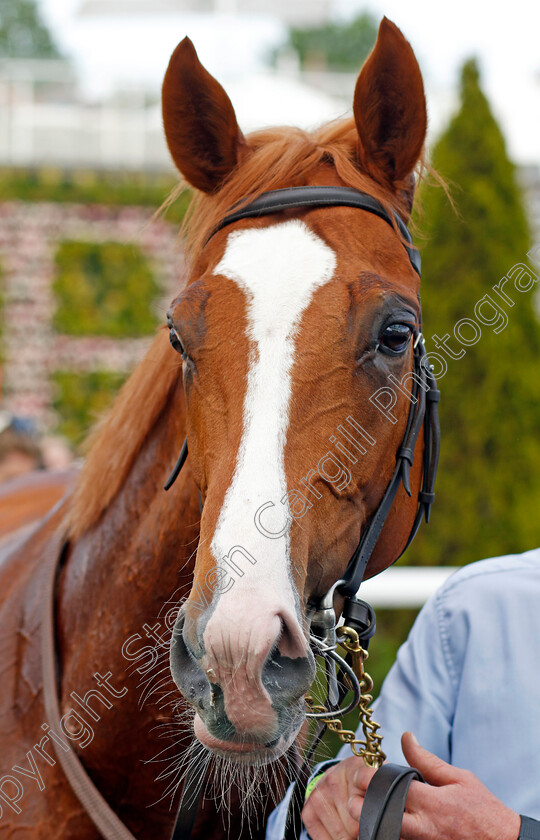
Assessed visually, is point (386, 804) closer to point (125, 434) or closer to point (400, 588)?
point (125, 434)

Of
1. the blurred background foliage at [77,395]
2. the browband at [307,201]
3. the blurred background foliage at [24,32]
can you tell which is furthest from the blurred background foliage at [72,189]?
the blurred background foliage at [24,32]

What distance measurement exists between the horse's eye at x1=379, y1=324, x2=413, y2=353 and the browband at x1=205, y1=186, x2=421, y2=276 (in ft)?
0.91

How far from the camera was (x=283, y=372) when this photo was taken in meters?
1.27

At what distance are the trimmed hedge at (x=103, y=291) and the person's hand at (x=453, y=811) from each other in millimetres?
9183

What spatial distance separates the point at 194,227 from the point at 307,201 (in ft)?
1.11

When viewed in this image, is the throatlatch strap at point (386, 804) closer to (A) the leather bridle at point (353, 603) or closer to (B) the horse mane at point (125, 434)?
(A) the leather bridle at point (353, 603)

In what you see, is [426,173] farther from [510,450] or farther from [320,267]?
[510,450]

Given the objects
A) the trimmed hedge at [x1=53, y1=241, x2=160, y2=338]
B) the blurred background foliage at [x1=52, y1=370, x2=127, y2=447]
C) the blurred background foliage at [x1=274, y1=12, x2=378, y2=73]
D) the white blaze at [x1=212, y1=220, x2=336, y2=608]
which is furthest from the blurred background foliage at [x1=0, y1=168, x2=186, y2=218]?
the blurred background foliage at [x1=274, y1=12, x2=378, y2=73]

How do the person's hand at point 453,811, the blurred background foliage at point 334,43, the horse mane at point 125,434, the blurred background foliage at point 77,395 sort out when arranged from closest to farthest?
the person's hand at point 453,811 < the horse mane at point 125,434 < the blurred background foliage at point 77,395 < the blurred background foliage at point 334,43

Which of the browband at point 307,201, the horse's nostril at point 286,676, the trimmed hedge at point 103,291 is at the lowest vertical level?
the trimmed hedge at point 103,291

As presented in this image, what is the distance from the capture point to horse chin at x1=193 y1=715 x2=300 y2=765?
3.76ft

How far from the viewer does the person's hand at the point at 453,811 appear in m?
1.26

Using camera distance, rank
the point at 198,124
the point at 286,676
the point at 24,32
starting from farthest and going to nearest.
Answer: the point at 24,32
the point at 198,124
the point at 286,676

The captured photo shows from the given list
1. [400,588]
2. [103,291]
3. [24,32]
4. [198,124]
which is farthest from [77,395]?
[24,32]
